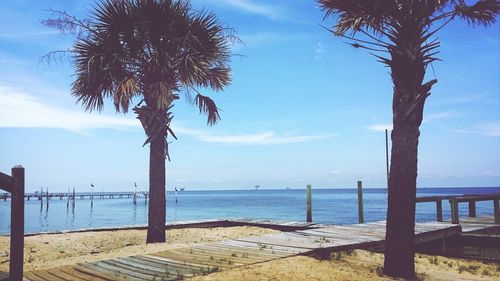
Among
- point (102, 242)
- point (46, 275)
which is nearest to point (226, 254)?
point (46, 275)

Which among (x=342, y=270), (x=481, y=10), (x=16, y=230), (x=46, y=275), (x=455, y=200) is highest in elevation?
(x=481, y=10)

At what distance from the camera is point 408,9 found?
709 centimetres

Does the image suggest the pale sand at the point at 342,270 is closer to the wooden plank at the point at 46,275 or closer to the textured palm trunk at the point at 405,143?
the textured palm trunk at the point at 405,143

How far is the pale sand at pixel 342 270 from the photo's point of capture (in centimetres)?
655

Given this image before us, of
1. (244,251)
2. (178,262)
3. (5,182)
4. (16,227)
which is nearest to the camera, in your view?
(5,182)

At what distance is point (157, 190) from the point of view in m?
11.6

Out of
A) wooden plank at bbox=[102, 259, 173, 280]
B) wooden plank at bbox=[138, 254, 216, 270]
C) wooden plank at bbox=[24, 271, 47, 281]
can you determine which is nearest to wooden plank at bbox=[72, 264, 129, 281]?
wooden plank at bbox=[102, 259, 173, 280]

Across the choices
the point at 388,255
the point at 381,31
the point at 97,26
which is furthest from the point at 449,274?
the point at 97,26

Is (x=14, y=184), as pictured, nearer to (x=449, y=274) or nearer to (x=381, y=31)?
(x=381, y=31)

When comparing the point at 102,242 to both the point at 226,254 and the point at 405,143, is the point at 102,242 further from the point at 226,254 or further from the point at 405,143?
the point at 405,143

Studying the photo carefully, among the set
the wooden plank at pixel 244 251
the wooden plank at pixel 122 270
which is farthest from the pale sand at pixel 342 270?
the wooden plank at pixel 122 270

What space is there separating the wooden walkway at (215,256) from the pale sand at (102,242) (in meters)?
1.88

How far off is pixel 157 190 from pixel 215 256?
174 inches

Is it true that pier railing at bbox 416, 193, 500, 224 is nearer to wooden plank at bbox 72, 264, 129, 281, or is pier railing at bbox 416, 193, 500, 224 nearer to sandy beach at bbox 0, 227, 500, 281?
sandy beach at bbox 0, 227, 500, 281
